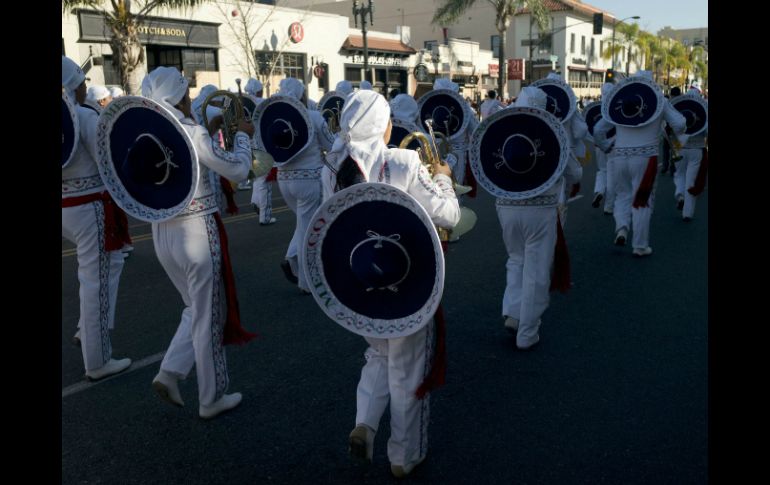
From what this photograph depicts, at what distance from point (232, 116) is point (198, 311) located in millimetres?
1271

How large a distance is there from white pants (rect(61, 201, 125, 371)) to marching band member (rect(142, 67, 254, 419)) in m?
0.92

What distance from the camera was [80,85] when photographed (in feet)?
14.8

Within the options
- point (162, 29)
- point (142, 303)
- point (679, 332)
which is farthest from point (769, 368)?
point (162, 29)

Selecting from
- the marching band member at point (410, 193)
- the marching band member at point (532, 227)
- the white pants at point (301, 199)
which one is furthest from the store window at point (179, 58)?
the marching band member at point (410, 193)

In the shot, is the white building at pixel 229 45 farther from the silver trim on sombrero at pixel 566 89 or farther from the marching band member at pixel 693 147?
the marching band member at pixel 693 147

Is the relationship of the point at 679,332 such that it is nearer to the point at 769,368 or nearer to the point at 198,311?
the point at 198,311

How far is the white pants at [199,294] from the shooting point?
143 inches

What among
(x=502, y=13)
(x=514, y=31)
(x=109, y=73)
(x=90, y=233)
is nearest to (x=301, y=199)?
(x=90, y=233)

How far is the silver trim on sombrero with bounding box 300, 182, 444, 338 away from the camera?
263 cm

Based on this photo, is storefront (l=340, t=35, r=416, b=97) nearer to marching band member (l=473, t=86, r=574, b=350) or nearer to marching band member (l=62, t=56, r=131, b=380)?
marching band member (l=473, t=86, r=574, b=350)

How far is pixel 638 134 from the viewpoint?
7160 millimetres

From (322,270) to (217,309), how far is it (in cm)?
117

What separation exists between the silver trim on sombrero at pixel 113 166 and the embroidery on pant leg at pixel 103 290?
2.93ft

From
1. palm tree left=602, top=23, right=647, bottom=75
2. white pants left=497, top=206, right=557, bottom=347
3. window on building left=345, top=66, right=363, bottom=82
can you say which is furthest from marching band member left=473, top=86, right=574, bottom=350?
palm tree left=602, top=23, right=647, bottom=75
